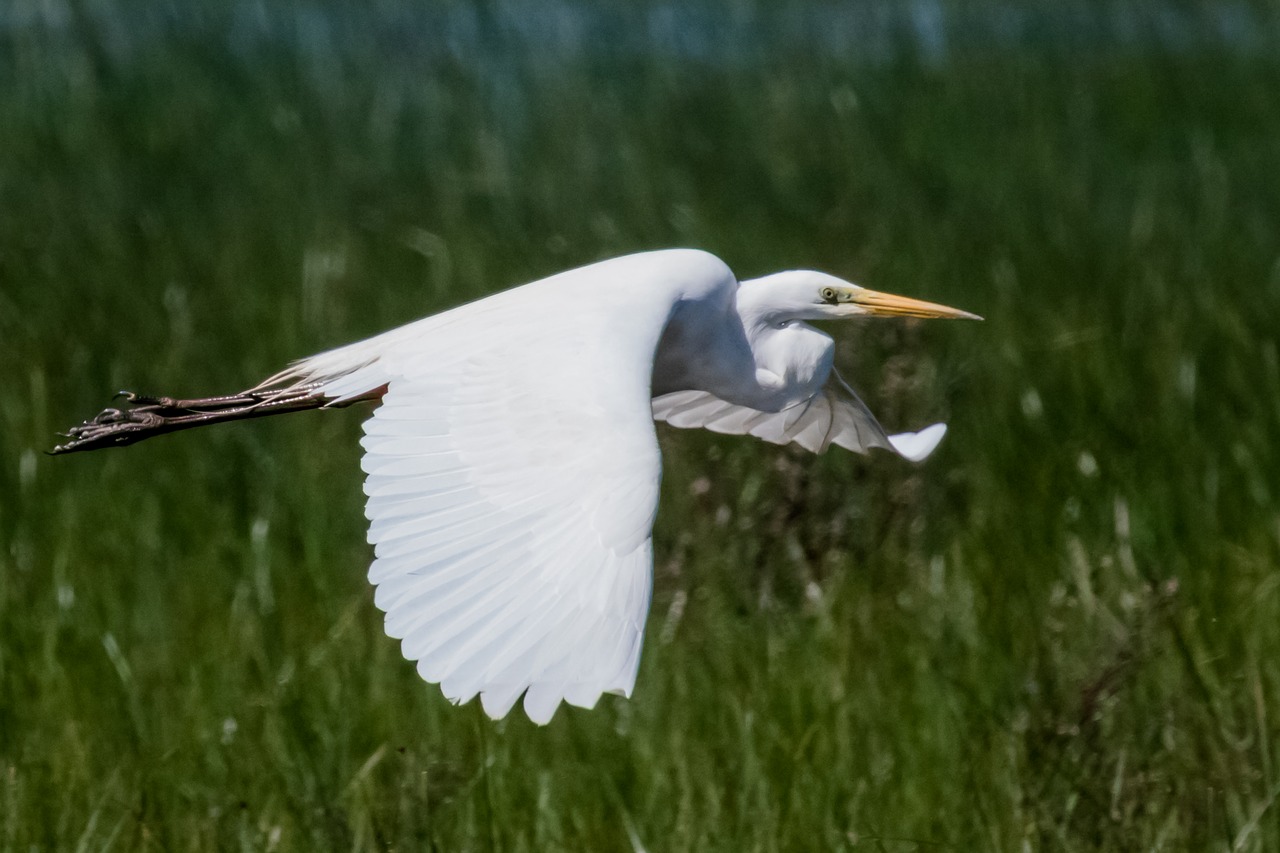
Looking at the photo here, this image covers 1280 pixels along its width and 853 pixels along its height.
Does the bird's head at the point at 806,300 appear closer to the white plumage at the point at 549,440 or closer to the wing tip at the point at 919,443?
the white plumage at the point at 549,440

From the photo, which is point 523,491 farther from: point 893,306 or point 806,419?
point 806,419

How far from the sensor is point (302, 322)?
16.6 feet

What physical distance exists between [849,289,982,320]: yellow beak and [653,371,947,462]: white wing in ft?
0.45

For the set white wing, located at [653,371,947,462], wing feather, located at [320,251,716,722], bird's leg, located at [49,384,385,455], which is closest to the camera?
wing feather, located at [320,251,716,722]

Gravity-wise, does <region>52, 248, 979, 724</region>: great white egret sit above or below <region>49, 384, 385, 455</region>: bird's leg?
above

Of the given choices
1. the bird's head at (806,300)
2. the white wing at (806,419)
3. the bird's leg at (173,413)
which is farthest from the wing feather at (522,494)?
the white wing at (806,419)

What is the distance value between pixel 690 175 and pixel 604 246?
69cm

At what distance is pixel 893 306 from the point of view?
10.6 ft

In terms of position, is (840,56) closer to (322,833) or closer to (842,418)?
(842,418)

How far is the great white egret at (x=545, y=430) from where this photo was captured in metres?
1.96

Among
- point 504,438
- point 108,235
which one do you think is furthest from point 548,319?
point 108,235

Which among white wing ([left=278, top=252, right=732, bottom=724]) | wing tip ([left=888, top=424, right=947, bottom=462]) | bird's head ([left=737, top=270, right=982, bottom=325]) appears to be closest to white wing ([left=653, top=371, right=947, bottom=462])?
wing tip ([left=888, top=424, right=947, bottom=462])

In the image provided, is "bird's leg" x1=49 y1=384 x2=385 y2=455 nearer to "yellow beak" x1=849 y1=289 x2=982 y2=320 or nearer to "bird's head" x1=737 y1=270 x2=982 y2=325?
"bird's head" x1=737 y1=270 x2=982 y2=325

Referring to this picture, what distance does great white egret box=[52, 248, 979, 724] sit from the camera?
1.96 metres
